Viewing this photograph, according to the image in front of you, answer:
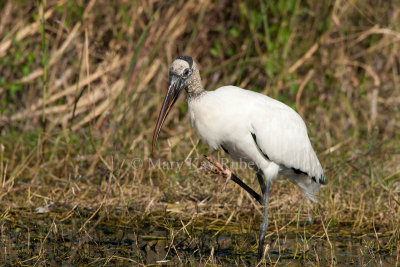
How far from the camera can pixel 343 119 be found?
5.98 meters

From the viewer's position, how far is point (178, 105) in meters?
5.75

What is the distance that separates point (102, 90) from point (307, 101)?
1993 mm

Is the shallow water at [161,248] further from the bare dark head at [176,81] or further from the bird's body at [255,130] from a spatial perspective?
the bare dark head at [176,81]

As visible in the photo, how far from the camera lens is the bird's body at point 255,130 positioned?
3.54 meters

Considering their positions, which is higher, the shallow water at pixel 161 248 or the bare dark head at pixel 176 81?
the bare dark head at pixel 176 81

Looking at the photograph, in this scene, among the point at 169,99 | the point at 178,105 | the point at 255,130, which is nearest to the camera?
the point at 169,99

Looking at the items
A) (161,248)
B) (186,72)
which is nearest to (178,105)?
(186,72)

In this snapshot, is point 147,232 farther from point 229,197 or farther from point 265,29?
point 265,29

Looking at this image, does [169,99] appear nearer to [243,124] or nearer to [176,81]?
[176,81]

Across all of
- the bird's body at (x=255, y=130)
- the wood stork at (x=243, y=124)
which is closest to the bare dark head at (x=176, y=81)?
the wood stork at (x=243, y=124)

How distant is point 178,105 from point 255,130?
2.18m

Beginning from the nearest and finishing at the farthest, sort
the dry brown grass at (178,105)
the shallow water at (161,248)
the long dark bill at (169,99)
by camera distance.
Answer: the shallow water at (161,248)
the long dark bill at (169,99)
the dry brown grass at (178,105)

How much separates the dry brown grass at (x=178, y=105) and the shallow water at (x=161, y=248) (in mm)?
133

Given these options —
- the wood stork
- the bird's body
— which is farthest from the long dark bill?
the bird's body
